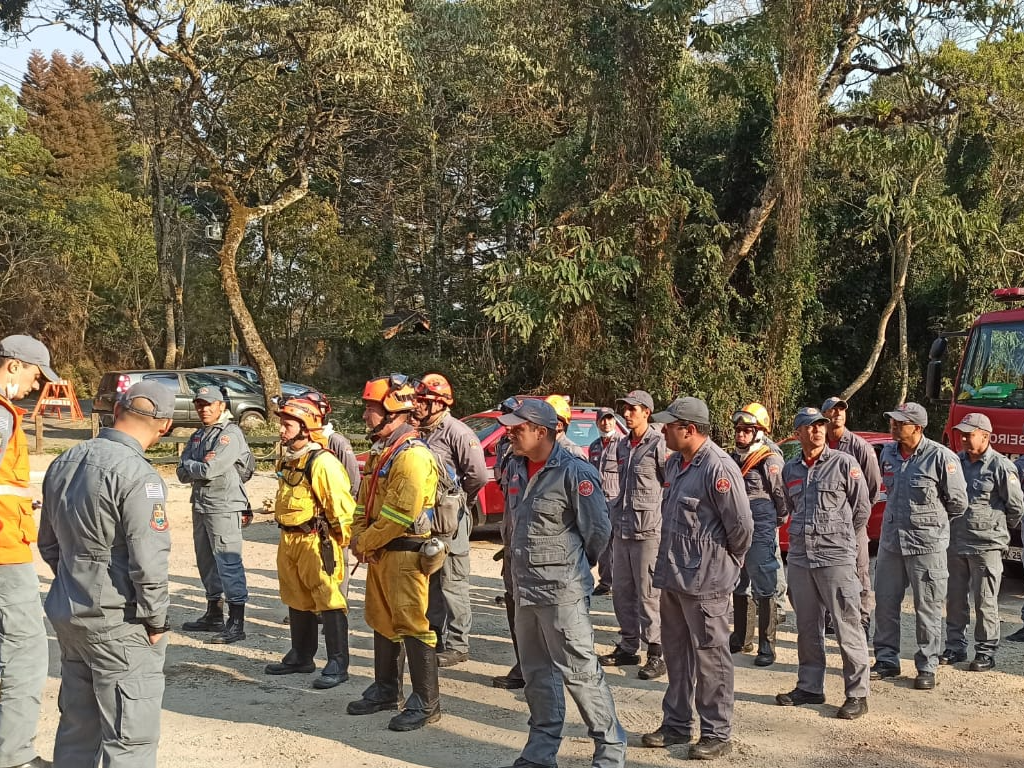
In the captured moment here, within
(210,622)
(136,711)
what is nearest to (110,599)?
(136,711)

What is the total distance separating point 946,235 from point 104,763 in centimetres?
1756

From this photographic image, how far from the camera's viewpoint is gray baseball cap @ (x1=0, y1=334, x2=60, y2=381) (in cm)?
484

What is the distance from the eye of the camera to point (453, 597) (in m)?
7.18

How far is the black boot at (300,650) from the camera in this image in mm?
6805

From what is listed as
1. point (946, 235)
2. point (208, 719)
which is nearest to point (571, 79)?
point (946, 235)

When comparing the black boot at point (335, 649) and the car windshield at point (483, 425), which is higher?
the car windshield at point (483, 425)

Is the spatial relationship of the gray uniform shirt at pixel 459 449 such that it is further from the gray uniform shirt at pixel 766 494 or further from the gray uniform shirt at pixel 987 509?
the gray uniform shirt at pixel 987 509

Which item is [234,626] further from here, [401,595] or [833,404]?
[833,404]

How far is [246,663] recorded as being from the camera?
710cm

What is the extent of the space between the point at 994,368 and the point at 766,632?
4955 mm

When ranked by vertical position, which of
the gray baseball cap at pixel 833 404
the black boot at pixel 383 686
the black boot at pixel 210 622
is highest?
the gray baseball cap at pixel 833 404

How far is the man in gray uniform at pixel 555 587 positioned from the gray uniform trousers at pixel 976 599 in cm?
363

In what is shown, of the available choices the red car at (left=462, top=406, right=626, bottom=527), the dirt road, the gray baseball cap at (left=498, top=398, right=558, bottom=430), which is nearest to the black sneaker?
the dirt road

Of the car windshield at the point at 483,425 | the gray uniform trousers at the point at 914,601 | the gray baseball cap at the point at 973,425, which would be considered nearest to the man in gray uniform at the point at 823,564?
the gray uniform trousers at the point at 914,601
